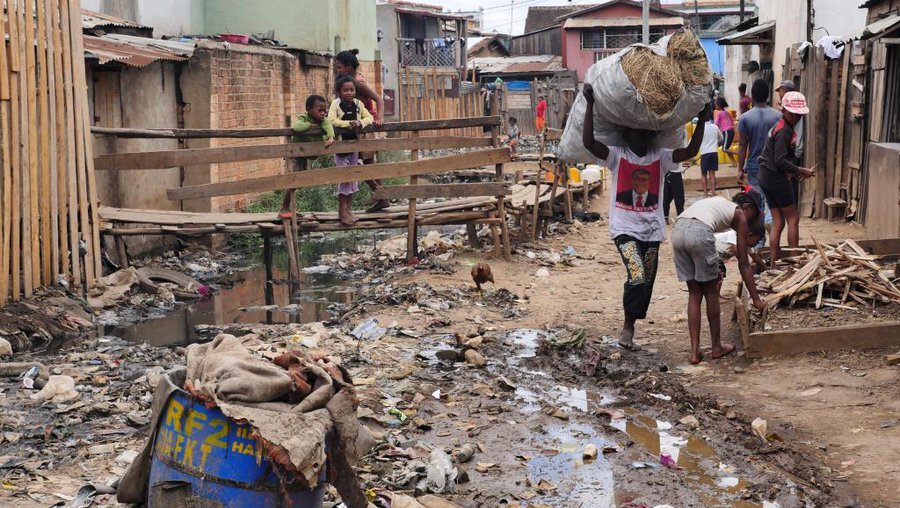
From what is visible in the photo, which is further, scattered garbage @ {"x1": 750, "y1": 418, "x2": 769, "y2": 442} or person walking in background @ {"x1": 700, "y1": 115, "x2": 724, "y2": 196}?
person walking in background @ {"x1": 700, "y1": 115, "x2": 724, "y2": 196}

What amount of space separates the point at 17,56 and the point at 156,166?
2.78 m

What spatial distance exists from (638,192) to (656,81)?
0.86 metres

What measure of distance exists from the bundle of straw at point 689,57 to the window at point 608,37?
139ft

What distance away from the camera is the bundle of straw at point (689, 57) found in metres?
7.06

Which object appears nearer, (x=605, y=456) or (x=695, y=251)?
(x=605, y=456)

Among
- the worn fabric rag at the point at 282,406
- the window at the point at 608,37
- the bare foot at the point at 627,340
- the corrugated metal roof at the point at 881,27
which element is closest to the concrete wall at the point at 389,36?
the window at the point at 608,37

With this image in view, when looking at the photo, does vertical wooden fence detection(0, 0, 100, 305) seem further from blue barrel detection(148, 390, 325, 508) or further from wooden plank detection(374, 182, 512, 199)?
blue barrel detection(148, 390, 325, 508)

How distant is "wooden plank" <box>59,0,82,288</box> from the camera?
30.7 ft

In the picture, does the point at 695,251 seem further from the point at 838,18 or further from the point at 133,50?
the point at 838,18

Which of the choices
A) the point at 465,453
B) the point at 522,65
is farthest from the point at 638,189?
the point at 522,65

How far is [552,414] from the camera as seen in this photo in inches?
246

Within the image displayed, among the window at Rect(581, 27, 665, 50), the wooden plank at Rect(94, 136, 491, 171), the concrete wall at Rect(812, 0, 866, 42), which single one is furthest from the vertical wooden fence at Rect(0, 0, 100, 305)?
the window at Rect(581, 27, 665, 50)

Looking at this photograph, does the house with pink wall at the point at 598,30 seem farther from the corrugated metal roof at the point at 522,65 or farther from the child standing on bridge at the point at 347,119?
the child standing on bridge at the point at 347,119

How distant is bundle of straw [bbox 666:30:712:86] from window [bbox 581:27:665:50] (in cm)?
4234
